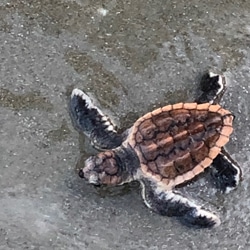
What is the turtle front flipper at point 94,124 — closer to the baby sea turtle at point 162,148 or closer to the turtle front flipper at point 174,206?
the baby sea turtle at point 162,148

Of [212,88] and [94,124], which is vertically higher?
[212,88]

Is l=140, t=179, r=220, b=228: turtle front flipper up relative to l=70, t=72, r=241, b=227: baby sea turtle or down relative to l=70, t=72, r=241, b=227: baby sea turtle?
down

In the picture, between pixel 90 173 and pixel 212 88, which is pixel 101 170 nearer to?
pixel 90 173

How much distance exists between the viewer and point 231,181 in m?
2.54

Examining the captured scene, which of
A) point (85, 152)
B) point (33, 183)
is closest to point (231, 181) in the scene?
point (85, 152)

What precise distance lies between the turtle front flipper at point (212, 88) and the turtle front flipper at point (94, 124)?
1.07 feet

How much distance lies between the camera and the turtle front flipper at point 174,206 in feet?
8.22

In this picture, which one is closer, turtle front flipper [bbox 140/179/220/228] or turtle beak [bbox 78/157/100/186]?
turtle beak [bbox 78/157/100/186]

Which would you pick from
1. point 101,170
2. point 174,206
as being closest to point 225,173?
point 174,206

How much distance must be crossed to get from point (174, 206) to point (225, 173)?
0.21m

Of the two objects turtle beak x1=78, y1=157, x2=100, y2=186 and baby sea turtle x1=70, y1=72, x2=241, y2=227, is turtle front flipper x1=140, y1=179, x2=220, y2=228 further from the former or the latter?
turtle beak x1=78, y1=157, x2=100, y2=186

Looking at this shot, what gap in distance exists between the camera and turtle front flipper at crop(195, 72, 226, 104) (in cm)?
252

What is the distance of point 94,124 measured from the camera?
250 centimetres

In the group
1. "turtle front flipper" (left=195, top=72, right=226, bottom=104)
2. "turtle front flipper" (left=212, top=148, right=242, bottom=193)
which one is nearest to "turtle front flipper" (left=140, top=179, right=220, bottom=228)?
"turtle front flipper" (left=212, top=148, right=242, bottom=193)
